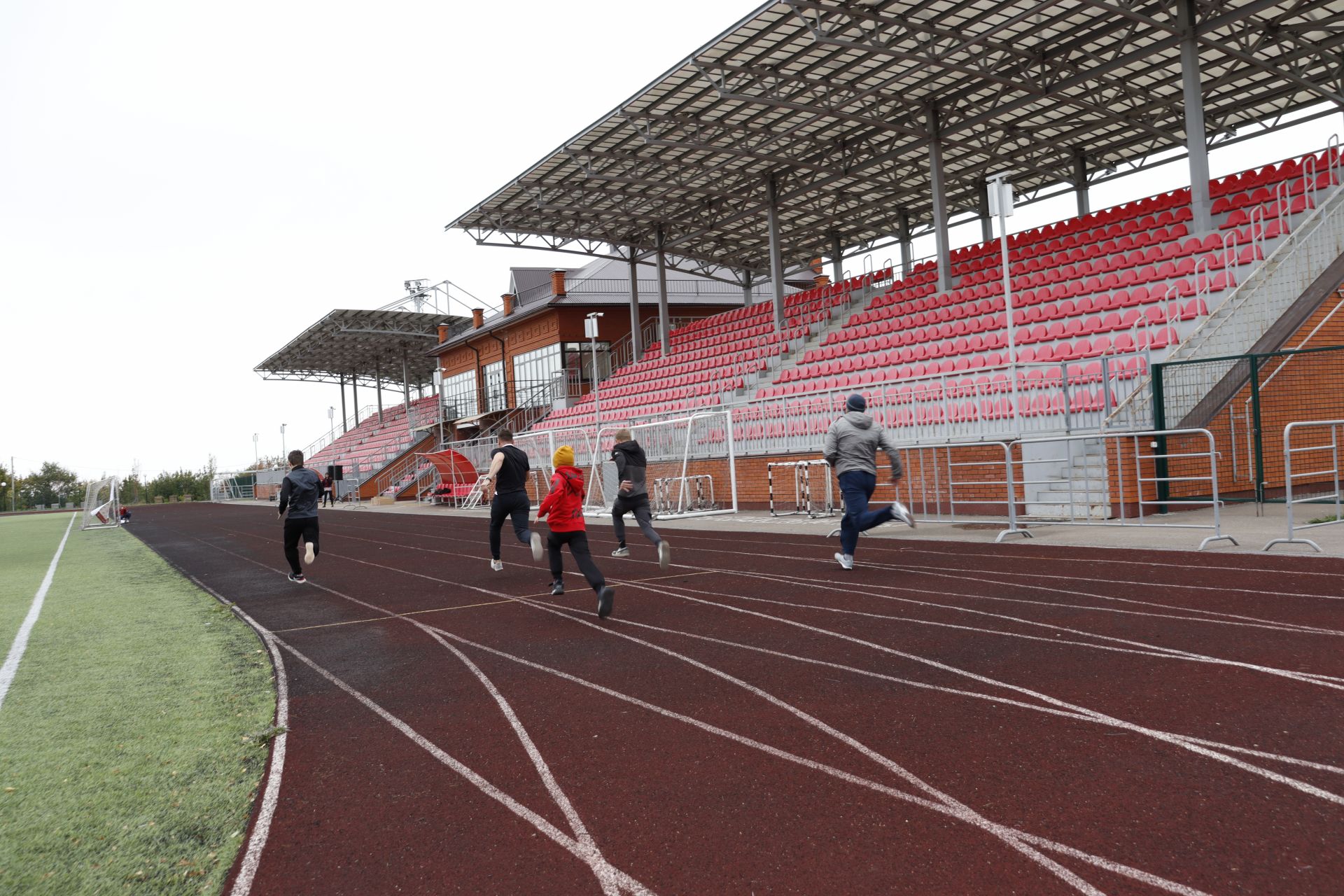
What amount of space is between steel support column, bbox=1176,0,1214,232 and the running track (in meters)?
11.8

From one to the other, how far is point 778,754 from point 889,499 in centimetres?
1290

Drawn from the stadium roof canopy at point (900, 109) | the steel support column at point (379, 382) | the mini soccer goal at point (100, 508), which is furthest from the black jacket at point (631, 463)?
the steel support column at point (379, 382)

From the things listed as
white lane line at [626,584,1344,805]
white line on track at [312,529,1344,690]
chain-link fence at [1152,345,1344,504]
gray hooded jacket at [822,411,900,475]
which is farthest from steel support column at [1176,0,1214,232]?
white lane line at [626,584,1344,805]

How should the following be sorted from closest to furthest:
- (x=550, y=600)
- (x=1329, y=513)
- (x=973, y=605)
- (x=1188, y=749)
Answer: (x=1188, y=749), (x=973, y=605), (x=550, y=600), (x=1329, y=513)

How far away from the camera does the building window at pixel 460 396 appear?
49.0 meters

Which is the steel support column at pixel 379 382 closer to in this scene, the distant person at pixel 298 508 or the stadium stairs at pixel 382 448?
the stadium stairs at pixel 382 448

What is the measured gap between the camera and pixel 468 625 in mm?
8383

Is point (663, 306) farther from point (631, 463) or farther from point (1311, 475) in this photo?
point (1311, 475)

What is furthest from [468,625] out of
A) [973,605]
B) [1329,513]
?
[1329,513]

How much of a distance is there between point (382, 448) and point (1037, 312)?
44.6m

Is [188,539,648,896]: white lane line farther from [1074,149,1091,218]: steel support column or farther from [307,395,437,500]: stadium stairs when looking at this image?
[307,395,437,500]: stadium stairs

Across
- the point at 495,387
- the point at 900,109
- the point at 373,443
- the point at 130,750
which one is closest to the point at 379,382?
the point at 373,443

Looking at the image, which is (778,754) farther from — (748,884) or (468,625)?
(468,625)

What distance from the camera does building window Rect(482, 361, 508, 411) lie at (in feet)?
152
